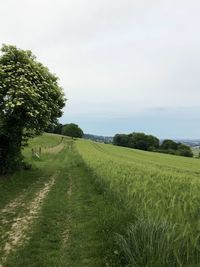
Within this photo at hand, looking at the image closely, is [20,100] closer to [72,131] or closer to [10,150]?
[10,150]

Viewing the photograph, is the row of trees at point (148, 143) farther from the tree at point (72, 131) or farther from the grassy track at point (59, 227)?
the grassy track at point (59, 227)

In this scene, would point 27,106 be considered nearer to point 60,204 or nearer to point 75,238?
point 60,204

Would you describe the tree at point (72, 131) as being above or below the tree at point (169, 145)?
above

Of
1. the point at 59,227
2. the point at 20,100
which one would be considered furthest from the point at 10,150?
the point at 59,227

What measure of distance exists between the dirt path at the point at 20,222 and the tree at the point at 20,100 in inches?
282

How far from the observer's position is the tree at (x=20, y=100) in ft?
79.5

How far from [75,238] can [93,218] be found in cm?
241

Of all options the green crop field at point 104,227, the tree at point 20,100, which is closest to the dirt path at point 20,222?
the green crop field at point 104,227

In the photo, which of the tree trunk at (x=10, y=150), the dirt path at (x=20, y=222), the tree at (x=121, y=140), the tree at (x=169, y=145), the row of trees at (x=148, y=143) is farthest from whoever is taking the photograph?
the tree at (x=121, y=140)

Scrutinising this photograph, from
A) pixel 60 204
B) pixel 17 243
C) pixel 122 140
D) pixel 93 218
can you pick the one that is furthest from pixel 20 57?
pixel 122 140

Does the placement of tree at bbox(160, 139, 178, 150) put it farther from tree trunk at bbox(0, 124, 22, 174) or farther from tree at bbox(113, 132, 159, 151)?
tree trunk at bbox(0, 124, 22, 174)

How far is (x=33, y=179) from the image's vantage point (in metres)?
24.0

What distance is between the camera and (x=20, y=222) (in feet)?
41.7

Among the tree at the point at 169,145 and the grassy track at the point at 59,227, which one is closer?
the grassy track at the point at 59,227
